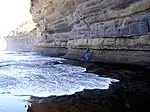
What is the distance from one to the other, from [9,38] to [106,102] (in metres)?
75.9

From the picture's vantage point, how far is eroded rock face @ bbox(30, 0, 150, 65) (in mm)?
16828

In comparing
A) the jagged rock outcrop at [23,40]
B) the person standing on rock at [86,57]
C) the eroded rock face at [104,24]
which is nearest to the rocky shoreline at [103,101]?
the eroded rock face at [104,24]

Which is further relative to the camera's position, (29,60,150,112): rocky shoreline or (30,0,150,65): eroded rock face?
(30,0,150,65): eroded rock face

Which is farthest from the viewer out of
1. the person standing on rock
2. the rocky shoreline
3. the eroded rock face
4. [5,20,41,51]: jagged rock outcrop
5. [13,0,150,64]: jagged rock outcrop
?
[5,20,41,51]: jagged rock outcrop

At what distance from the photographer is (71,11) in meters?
33.2

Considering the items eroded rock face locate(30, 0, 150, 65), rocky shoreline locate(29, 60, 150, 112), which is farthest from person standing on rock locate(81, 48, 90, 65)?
rocky shoreline locate(29, 60, 150, 112)

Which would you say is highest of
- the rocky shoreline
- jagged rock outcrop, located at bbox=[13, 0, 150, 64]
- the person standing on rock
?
jagged rock outcrop, located at bbox=[13, 0, 150, 64]

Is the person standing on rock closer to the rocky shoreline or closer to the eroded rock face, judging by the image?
the eroded rock face

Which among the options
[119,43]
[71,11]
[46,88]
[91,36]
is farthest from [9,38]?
[46,88]

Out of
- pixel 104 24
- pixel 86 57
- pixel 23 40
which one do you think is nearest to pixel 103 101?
pixel 104 24

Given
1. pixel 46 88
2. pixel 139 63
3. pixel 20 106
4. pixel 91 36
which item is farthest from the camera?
pixel 91 36

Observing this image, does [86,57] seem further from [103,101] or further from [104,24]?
[103,101]

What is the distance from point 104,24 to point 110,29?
1.30 meters

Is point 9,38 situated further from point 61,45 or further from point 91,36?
point 91,36
